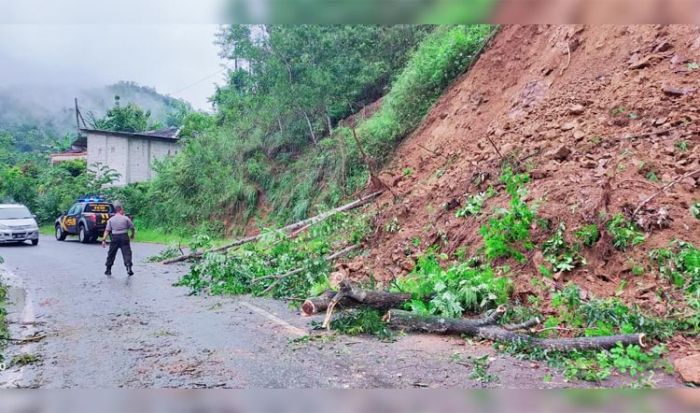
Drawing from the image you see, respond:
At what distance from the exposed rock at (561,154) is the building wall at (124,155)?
1217cm

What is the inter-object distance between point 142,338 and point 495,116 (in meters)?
8.57

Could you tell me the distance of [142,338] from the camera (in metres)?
5.91

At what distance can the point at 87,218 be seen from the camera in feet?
44.8

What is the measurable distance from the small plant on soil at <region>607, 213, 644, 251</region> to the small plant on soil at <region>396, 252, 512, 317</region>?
146 centimetres

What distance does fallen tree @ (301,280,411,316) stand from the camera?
610 centimetres

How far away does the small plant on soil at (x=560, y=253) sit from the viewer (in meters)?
6.29

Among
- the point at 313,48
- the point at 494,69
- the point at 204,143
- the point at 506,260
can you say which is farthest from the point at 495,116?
the point at 204,143

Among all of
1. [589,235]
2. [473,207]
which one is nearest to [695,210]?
[589,235]

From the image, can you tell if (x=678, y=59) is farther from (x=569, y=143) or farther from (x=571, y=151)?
(x=571, y=151)

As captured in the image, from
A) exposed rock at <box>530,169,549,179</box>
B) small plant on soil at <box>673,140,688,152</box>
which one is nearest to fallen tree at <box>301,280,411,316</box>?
exposed rock at <box>530,169,549,179</box>

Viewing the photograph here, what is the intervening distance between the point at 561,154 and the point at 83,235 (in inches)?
495

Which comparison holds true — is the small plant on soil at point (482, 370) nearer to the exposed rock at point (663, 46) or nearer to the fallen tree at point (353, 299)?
the fallen tree at point (353, 299)

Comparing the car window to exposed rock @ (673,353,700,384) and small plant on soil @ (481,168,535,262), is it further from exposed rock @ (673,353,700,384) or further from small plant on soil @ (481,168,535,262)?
exposed rock @ (673,353,700,384)

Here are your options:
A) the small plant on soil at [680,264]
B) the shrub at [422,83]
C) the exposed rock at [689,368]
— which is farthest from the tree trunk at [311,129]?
the exposed rock at [689,368]
